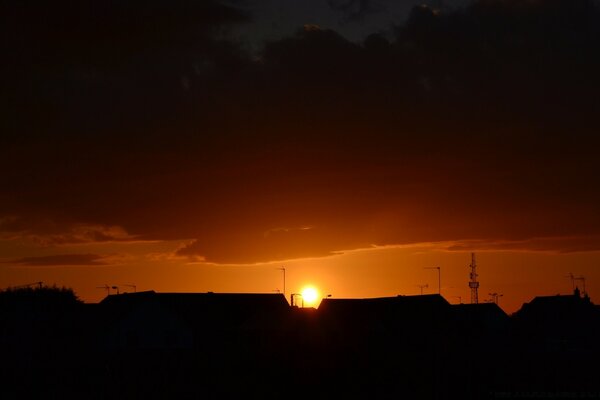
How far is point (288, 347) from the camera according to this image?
186 ft

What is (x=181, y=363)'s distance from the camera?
5050 cm

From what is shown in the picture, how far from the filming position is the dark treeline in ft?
142

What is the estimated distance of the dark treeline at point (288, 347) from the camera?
4328 cm

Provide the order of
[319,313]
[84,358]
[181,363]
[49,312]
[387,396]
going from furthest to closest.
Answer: [319,313]
[49,312]
[84,358]
[181,363]
[387,396]

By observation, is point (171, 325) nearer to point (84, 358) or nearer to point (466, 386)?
point (84, 358)

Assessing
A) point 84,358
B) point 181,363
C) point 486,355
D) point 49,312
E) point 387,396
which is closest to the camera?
point 387,396

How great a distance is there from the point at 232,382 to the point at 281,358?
716cm

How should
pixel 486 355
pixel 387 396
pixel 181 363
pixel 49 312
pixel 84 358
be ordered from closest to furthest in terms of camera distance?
pixel 387 396
pixel 181 363
pixel 84 358
pixel 486 355
pixel 49 312

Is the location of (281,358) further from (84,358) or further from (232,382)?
(84,358)

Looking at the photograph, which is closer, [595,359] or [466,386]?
[466,386]

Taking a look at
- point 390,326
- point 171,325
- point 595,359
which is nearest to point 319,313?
point 390,326

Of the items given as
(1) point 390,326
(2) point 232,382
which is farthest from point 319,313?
(2) point 232,382

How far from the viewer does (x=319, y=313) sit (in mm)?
73812

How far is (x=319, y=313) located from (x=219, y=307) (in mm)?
9178
